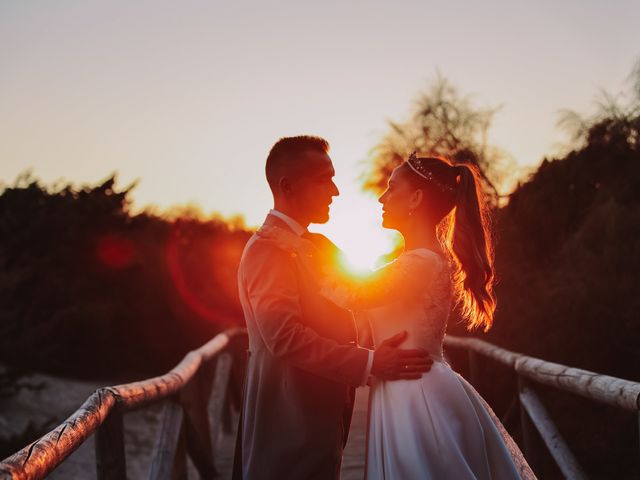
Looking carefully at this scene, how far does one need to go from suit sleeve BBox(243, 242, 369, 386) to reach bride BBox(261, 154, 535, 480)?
0.13 meters

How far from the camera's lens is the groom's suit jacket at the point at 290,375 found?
2807 millimetres

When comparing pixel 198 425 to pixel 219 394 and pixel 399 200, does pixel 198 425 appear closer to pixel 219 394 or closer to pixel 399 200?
pixel 219 394

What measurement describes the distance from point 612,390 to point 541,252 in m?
6.92

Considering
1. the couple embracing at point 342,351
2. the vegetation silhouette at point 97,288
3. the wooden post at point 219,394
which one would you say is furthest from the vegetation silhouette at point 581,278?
the vegetation silhouette at point 97,288

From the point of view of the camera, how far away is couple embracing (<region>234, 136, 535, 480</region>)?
110 inches

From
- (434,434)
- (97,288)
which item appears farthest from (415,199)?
(97,288)

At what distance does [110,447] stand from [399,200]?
5.68 ft

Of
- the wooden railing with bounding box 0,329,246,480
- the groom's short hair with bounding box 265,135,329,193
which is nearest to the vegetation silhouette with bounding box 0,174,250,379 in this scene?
the wooden railing with bounding box 0,329,246,480

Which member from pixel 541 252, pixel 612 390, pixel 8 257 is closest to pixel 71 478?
pixel 8 257

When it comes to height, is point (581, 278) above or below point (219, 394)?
above

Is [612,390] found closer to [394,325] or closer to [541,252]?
[394,325]

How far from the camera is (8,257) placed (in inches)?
508

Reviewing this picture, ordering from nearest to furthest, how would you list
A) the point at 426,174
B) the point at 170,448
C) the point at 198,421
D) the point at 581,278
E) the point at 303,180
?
1. the point at 303,180
2. the point at 426,174
3. the point at 170,448
4. the point at 198,421
5. the point at 581,278

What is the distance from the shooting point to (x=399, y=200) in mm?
3191
